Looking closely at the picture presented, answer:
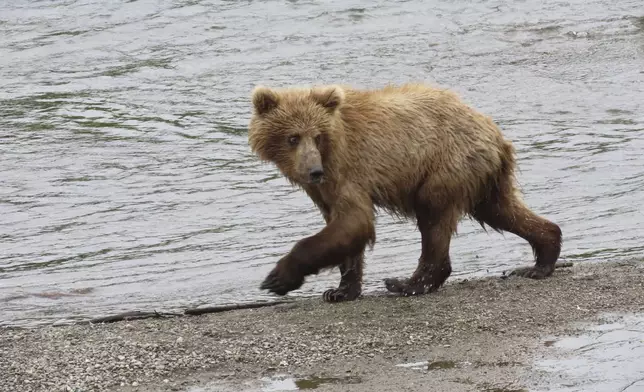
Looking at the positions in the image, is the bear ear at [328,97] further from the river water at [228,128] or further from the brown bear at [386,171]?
the river water at [228,128]

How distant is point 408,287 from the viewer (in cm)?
798

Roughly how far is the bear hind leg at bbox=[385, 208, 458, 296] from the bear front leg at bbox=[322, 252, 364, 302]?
264 mm

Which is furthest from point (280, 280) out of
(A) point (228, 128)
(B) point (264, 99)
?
(A) point (228, 128)

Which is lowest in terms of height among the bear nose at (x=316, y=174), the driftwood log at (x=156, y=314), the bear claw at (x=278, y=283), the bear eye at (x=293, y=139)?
the driftwood log at (x=156, y=314)

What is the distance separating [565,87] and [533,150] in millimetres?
3236

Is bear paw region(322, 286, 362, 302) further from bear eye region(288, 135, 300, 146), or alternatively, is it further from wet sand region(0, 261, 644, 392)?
bear eye region(288, 135, 300, 146)

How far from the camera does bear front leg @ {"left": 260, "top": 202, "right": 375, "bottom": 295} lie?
735 centimetres

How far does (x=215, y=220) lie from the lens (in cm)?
1083

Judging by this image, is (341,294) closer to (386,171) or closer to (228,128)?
(386,171)

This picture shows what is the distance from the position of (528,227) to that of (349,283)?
1.29 m

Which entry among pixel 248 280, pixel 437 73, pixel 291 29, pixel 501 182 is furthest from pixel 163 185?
pixel 291 29

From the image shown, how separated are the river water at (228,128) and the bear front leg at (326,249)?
995mm

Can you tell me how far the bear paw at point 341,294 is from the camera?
791cm

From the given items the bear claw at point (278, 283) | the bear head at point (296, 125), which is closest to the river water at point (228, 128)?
the bear claw at point (278, 283)
